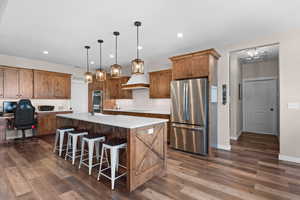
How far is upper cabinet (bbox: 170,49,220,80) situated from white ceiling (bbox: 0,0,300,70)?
0.37 metres

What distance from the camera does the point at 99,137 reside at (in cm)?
279

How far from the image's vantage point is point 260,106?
5.86 metres

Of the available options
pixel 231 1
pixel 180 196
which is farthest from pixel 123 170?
pixel 231 1

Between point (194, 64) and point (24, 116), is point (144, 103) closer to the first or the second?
point (194, 64)

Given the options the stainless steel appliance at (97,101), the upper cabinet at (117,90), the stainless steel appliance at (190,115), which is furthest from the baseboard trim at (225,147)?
the stainless steel appliance at (97,101)

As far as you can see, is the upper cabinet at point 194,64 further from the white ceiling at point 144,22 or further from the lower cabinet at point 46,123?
the lower cabinet at point 46,123

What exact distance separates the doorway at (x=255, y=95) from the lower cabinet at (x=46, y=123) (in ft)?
20.9

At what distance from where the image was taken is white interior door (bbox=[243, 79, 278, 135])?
558 cm

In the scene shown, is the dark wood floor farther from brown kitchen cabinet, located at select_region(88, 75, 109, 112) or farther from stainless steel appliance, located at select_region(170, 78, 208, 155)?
brown kitchen cabinet, located at select_region(88, 75, 109, 112)

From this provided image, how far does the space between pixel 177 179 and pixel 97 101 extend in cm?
542

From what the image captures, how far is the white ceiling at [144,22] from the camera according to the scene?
2.32 m

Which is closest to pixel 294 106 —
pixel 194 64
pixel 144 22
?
pixel 194 64

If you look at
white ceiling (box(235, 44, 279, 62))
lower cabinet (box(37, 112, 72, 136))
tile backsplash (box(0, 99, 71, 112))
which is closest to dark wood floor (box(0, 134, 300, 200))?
lower cabinet (box(37, 112, 72, 136))

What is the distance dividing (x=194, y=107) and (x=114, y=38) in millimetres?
2563
